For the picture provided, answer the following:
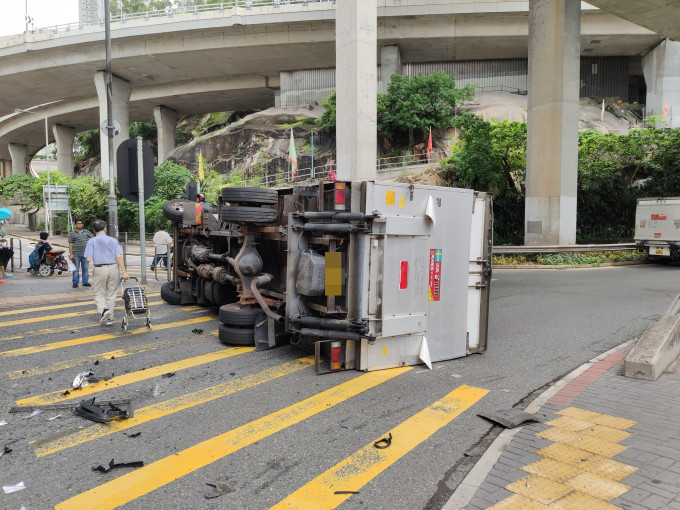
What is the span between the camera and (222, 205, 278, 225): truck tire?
6652mm

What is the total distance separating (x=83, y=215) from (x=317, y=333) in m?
39.0

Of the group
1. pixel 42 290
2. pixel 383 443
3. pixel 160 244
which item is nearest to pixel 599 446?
pixel 383 443

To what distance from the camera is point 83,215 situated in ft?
127

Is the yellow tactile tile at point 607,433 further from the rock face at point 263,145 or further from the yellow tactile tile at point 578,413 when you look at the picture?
the rock face at point 263,145

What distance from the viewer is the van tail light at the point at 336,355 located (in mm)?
5840

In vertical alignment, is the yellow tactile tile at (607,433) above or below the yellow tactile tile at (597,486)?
below

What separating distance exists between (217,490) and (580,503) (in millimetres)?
2464

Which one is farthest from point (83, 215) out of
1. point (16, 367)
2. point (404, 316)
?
point (404, 316)

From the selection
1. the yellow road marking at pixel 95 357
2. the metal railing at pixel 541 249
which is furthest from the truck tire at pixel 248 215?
the metal railing at pixel 541 249

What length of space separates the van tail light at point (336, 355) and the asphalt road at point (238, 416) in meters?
0.17

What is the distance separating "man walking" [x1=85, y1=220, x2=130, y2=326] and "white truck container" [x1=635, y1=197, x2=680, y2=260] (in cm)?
1960

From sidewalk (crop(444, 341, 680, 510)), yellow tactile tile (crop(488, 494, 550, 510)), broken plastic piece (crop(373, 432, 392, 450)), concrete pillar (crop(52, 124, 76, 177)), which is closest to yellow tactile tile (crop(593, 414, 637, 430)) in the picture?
sidewalk (crop(444, 341, 680, 510))

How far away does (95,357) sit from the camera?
656cm

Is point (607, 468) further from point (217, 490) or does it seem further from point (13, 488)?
point (13, 488)
